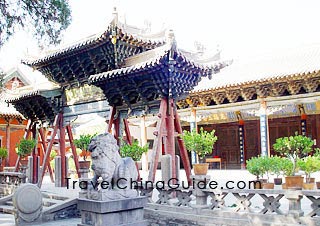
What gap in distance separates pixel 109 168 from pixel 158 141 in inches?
122

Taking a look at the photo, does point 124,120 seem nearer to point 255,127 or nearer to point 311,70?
point 311,70

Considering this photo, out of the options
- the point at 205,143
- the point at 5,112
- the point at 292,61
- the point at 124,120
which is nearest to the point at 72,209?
the point at 124,120

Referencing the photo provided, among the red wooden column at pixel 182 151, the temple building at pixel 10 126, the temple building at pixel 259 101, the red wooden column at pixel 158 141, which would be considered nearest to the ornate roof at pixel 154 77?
the red wooden column at pixel 158 141

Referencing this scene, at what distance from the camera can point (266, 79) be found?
14.0 meters

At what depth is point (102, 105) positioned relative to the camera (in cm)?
1266

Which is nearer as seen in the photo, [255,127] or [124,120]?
[124,120]

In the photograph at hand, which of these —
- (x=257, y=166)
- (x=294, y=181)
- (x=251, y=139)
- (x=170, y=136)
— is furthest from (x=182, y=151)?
(x=251, y=139)

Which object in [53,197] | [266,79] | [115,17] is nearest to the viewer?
[115,17]

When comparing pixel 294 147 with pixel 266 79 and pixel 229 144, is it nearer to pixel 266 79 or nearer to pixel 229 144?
pixel 266 79

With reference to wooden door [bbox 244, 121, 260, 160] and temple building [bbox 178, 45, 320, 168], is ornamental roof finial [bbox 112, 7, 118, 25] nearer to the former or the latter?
temple building [bbox 178, 45, 320, 168]

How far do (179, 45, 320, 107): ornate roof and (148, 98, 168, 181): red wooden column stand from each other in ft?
17.7

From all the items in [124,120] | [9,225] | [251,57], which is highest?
[251,57]

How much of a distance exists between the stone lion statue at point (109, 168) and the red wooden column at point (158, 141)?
2405 mm

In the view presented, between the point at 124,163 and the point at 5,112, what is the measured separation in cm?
1491
